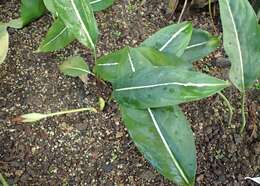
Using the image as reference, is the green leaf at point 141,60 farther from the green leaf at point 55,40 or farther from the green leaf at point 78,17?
the green leaf at point 55,40

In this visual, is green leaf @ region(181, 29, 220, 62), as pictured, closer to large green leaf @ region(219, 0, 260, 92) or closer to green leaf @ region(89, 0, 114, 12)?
large green leaf @ region(219, 0, 260, 92)

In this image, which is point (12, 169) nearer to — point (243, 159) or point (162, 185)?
point (162, 185)

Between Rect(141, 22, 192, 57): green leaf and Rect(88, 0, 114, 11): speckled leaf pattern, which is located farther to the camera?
Rect(88, 0, 114, 11): speckled leaf pattern

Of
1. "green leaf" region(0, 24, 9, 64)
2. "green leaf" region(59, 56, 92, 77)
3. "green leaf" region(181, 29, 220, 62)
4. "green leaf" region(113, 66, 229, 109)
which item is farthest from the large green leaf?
"green leaf" region(0, 24, 9, 64)

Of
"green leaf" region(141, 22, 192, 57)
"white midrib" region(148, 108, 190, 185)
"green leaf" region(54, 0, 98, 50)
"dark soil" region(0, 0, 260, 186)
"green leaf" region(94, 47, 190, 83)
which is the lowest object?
"dark soil" region(0, 0, 260, 186)

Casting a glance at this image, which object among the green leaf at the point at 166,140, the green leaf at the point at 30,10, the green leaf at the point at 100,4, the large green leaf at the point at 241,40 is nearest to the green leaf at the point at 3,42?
the green leaf at the point at 30,10

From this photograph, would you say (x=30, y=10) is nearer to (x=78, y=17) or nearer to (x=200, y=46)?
(x=78, y=17)

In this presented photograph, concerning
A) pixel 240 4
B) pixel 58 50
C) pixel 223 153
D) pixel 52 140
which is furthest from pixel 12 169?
pixel 240 4
